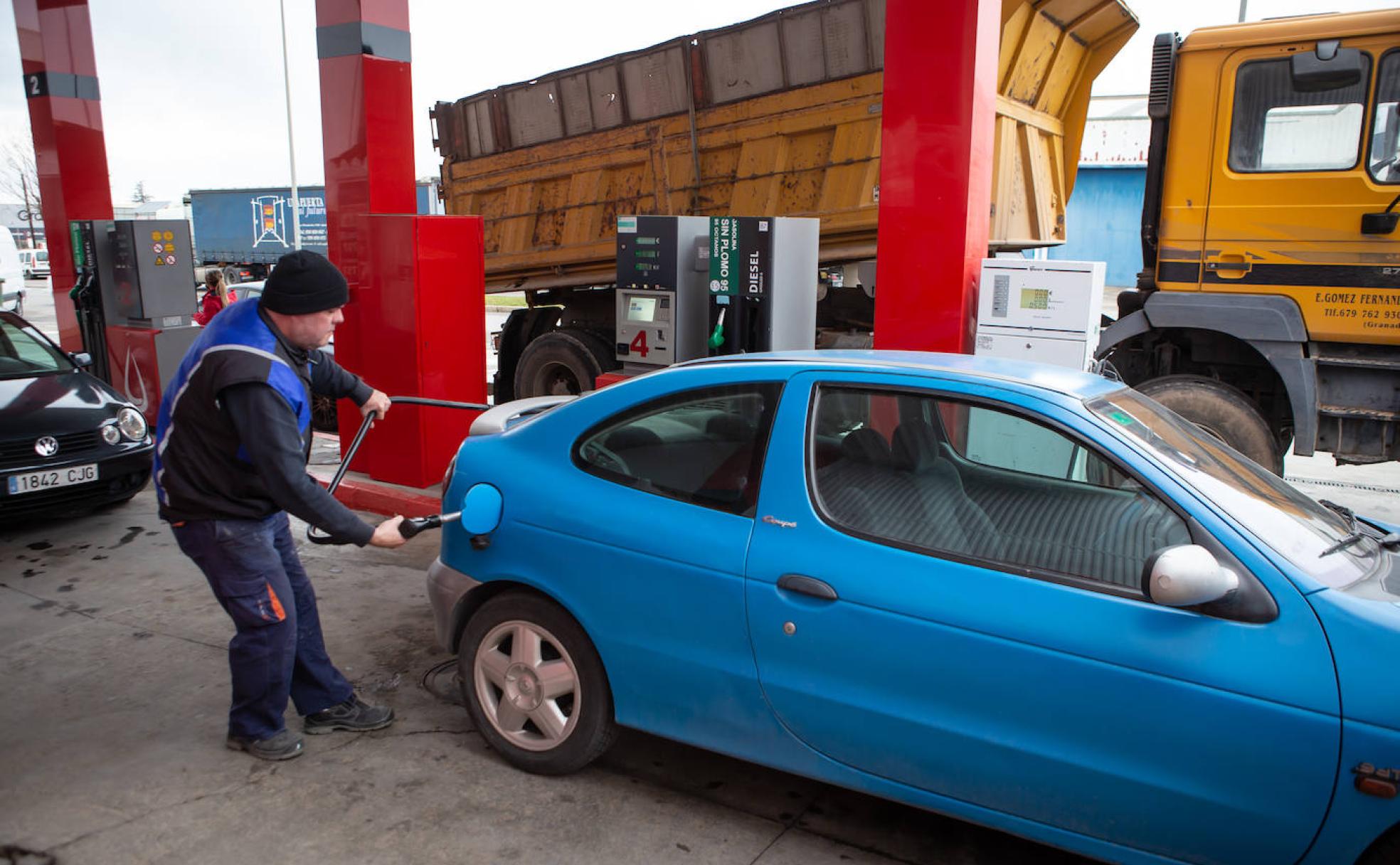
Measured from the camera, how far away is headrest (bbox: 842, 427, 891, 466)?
306 centimetres

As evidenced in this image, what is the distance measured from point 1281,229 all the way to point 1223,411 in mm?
1086

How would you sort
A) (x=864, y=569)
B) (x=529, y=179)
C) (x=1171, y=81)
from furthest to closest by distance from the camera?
(x=529, y=179) → (x=1171, y=81) → (x=864, y=569)

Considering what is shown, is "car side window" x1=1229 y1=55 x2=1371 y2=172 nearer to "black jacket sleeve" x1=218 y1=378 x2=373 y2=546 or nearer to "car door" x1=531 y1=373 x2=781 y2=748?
"car door" x1=531 y1=373 x2=781 y2=748

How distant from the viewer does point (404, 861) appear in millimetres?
2988

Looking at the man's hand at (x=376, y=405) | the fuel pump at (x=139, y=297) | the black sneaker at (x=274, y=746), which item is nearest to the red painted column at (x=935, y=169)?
the man's hand at (x=376, y=405)

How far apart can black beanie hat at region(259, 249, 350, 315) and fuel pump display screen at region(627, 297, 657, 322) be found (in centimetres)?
348

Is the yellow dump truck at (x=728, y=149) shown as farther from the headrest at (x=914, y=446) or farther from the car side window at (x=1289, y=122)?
the headrest at (x=914, y=446)

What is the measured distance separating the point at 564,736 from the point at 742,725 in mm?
685

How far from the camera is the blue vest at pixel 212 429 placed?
3.29 metres

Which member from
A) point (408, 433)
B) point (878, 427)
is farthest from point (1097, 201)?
point (878, 427)

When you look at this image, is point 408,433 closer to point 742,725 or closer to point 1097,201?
point 742,725

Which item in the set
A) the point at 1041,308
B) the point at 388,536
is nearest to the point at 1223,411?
the point at 1041,308

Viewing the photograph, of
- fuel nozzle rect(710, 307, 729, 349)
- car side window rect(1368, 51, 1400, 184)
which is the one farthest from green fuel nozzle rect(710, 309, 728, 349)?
car side window rect(1368, 51, 1400, 184)

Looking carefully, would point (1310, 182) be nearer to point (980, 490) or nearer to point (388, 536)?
point (980, 490)
